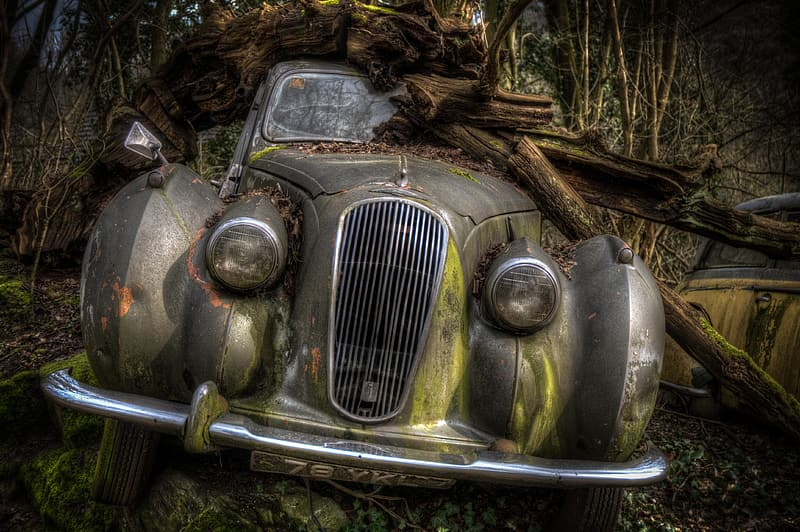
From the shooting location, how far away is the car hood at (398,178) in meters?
2.56

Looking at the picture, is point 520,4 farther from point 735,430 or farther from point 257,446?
point 735,430

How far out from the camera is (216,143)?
959 cm

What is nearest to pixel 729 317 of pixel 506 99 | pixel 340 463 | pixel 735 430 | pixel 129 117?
pixel 735 430

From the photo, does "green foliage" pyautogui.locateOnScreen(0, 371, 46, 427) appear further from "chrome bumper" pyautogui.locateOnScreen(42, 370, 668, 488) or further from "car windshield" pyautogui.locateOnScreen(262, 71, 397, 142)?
"car windshield" pyautogui.locateOnScreen(262, 71, 397, 142)

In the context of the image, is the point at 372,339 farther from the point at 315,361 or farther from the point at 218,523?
the point at 218,523

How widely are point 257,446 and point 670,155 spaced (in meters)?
7.98

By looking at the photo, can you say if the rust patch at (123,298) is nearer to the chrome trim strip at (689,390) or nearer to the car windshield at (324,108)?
the car windshield at (324,108)

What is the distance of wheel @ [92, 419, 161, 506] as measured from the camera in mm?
2355

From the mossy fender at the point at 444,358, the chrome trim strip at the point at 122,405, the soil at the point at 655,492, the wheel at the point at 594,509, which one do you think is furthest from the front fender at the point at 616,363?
the chrome trim strip at the point at 122,405

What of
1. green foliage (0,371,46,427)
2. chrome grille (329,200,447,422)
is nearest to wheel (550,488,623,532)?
chrome grille (329,200,447,422)

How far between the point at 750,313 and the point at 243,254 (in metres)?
3.55

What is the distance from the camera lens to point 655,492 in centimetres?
300

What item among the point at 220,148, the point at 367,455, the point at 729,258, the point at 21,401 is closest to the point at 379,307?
the point at 367,455

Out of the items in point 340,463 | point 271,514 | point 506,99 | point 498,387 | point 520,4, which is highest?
point 520,4
